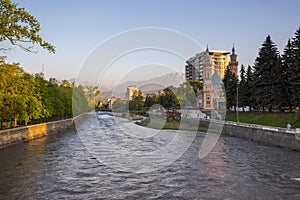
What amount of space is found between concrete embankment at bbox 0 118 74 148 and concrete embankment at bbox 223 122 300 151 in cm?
2830

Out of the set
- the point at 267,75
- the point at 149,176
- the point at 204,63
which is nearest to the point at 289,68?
the point at 267,75

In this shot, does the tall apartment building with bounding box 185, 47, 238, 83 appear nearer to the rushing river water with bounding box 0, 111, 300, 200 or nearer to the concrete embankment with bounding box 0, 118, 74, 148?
the concrete embankment with bounding box 0, 118, 74, 148

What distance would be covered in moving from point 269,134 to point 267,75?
2045cm

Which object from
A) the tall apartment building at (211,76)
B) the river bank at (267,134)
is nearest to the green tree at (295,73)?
the river bank at (267,134)

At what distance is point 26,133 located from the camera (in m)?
37.4

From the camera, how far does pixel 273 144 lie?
34.0 metres

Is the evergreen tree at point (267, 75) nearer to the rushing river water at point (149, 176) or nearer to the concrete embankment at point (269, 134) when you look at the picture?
the concrete embankment at point (269, 134)

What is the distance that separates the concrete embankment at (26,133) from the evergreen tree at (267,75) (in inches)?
1416

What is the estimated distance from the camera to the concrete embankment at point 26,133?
31.3 m

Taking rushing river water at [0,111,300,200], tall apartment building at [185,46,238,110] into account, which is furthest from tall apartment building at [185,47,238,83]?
rushing river water at [0,111,300,200]

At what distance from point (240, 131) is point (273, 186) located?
1058 inches

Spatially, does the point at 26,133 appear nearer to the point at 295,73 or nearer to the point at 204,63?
the point at 295,73

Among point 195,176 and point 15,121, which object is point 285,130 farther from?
point 15,121

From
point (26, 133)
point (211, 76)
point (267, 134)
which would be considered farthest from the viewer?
point (211, 76)
